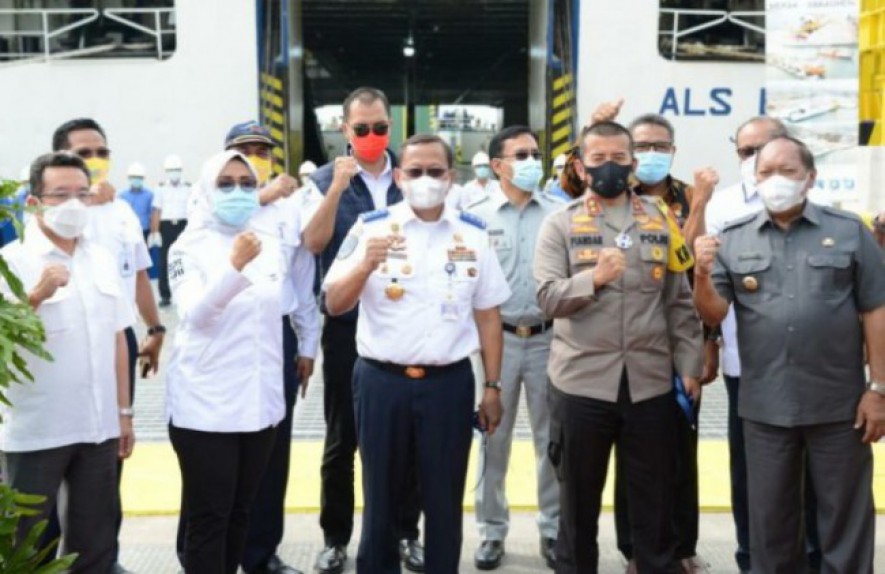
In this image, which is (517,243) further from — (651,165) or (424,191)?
(424,191)

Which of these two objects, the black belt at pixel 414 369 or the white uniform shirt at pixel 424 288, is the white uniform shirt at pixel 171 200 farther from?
the black belt at pixel 414 369

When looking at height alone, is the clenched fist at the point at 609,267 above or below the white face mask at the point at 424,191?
below

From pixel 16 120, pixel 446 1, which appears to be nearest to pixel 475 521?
pixel 16 120

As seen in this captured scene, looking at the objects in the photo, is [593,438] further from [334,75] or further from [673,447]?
[334,75]

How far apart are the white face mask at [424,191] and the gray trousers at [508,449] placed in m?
1.13

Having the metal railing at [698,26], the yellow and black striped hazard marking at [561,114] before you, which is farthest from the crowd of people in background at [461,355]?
the metal railing at [698,26]

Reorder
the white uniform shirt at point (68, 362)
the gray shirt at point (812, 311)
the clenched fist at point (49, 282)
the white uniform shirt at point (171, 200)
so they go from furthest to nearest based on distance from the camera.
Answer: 1. the white uniform shirt at point (171, 200)
2. the gray shirt at point (812, 311)
3. the white uniform shirt at point (68, 362)
4. the clenched fist at point (49, 282)

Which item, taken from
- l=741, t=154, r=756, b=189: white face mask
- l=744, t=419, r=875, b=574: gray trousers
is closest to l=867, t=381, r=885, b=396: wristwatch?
l=744, t=419, r=875, b=574: gray trousers

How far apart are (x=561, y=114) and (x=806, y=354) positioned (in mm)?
10662

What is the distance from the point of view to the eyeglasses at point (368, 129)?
4.60 m

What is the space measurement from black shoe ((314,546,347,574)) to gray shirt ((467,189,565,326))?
129 centimetres

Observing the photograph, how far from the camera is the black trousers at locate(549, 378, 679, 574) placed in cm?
399

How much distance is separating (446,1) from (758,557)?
14.5 meters

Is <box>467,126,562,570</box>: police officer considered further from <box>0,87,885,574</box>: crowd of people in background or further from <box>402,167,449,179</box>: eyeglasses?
<box>402,167,449,179</box>: eyeglasses
